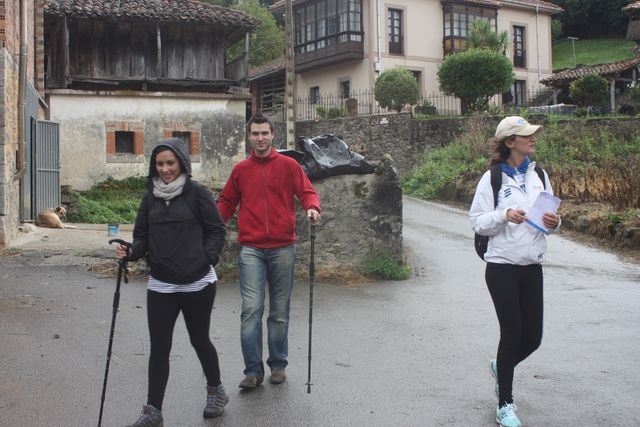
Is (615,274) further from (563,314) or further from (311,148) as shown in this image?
(311,148)

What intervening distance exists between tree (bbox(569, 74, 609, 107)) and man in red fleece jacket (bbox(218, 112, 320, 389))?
2986cm

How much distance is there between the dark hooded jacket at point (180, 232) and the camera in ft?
15.4

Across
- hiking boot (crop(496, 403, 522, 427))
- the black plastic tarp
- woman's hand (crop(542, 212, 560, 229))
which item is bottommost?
hiking boot (crop(496, 403, 522, 427))

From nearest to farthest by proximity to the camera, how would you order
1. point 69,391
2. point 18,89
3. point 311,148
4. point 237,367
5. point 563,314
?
point 69,391 < point 237,367 < point 563,314 < point 311,148 < point 18,89

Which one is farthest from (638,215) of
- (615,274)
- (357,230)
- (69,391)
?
(69,391)

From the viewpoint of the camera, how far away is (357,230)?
431 inches

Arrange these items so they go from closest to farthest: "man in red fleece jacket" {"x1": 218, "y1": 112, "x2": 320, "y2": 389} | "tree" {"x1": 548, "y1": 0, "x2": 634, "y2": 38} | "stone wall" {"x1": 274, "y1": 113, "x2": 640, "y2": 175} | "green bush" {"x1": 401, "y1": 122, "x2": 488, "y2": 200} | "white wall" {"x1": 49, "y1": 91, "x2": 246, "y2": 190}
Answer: "man in red fleece jacket" {"x1": 218, "y1": 112, "x2": 320, "y2": 389} < "white wall" {"x1": 49, "y1": 91, "x2": 246, "y2": 190} < "green bush" {"x1": 401, "y1": 122, "x2": 488, "y2": 200} < "stone wall" {"x1": 274, "y1": 113, "x2": 640, "y2": 175} < "tree" {"x1": 548, "y1": 0, "x2": 634, "y2": 38}

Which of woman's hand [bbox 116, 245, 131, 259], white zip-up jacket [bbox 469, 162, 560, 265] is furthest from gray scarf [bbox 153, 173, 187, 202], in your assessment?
white zip-up jacket [bbox 469, 162, 560, 265]

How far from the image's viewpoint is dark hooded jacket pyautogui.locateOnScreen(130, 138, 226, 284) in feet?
15.4

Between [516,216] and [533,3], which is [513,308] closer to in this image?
[516,216]

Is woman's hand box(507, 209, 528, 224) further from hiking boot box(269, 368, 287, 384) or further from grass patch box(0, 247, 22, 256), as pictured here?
grass patch box(0, 247, 22, 256)

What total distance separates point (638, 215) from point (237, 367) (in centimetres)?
1171

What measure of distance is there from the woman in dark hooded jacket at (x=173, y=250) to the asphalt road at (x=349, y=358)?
53 centimetres

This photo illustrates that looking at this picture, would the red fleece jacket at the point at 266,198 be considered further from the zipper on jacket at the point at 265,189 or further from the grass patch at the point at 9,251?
the grass patch at the point at 9,251
